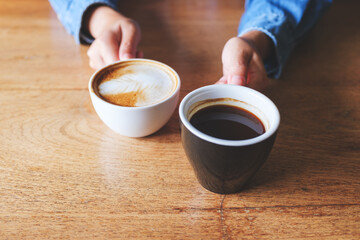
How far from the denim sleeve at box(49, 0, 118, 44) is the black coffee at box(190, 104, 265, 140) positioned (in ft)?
2.10

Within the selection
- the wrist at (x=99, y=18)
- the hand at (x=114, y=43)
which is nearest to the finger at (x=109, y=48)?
the hand at (x=114, y=43)

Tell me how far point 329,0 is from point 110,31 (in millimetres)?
776

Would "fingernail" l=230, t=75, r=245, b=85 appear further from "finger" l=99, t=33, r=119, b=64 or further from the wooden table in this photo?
"finger" l=99, t=33, r=119, b=64

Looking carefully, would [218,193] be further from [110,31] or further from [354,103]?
[110,31]

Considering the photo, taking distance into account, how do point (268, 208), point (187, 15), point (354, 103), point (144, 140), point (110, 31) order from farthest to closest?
point (187, 15), point (110, 31), point (354, 103), point (144, 140), point (268, 208)

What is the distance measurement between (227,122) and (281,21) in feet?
1.85

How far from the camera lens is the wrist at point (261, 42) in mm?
919

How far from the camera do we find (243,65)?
0.77 meters

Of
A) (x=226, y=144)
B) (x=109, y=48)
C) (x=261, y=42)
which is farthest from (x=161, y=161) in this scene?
(x=261, y=42)

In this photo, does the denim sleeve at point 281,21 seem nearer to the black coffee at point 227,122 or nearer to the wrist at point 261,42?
the wrist at point 261,42

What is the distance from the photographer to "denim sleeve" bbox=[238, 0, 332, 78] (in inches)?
37.1

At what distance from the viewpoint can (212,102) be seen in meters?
0.60

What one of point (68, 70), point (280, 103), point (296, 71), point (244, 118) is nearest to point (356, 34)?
point (296, 71)

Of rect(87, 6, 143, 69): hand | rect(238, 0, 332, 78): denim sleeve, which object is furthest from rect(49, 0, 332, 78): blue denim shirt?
rect(87, 6, 143, 69): hand
